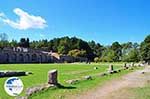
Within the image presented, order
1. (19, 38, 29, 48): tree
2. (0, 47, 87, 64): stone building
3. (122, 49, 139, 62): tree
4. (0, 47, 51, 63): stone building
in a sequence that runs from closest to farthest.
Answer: (122, 49, 139, 62): tree, (0, 47, 51, 63): stone building, (0, 47, 87, 64): stone building, (19, 38, 29, 48): tree

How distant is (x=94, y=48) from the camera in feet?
546

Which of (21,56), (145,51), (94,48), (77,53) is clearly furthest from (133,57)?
(94,48)

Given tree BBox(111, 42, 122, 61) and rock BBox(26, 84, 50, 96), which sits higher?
tree BBox(111, 42, 122, 61)

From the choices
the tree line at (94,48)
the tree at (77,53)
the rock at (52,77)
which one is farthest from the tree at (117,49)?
the rock at (52,77)

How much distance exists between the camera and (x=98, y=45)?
17100 cm

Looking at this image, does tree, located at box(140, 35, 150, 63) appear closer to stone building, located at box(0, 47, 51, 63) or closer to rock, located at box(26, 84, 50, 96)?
stone building, located at box(0, 47, 51, 63)

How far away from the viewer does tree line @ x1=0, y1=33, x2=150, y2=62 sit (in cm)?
10875

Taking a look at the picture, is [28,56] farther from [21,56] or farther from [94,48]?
[94,48]

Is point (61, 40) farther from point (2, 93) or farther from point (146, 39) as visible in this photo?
point (2, 93)

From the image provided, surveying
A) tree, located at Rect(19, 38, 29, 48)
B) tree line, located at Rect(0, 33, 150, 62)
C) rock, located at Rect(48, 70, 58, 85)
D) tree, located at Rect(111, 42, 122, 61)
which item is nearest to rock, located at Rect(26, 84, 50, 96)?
rock, located at Rect(48, 70, 58, 85)

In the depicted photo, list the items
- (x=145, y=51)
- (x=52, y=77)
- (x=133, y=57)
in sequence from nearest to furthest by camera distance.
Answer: (x=52, y=77)
(x=145, y=51)
(x=133, y=57)

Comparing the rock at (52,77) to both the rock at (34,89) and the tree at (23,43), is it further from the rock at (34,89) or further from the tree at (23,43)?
the tree at (23,43)

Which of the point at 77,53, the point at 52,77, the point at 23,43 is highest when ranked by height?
the point at 23,43

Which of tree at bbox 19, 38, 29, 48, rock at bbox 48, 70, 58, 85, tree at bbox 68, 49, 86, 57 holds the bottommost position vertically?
rock at bbox 48, 70, 58, 85
